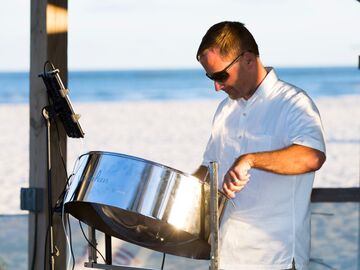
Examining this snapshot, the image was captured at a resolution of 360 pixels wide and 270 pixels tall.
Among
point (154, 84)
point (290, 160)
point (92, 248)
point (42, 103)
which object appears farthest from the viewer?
point (154, 84)

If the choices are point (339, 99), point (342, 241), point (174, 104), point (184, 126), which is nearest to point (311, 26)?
point (339, 99)

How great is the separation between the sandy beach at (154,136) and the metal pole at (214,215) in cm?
648

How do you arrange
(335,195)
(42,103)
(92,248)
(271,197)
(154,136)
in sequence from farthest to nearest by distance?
(154,136) < (335,195) < (42,103) < (92,248) < (271,197)

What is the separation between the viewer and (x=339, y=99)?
25516mm

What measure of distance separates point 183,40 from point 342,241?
78.7ft

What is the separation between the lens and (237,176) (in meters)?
2.38

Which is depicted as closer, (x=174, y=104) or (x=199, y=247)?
(x=199, y=247)

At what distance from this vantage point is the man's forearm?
2463mm

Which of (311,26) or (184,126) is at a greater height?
(311,26)

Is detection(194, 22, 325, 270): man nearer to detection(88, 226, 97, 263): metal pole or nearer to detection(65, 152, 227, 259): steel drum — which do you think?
detection(65, 152, 227, 259): steel drum

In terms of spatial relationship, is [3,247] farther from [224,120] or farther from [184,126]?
[184,126]

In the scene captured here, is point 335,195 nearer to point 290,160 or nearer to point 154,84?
point 290,160

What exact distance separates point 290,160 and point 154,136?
46.5 ft

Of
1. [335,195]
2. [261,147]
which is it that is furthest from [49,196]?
[335,195]
